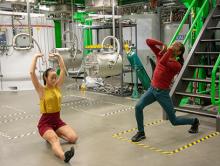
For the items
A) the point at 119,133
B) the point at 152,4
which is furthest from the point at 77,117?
the point at 152,4

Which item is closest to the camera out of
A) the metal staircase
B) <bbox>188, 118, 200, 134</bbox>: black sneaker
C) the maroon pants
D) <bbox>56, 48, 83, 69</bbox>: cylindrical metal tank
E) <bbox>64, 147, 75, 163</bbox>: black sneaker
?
<bbox>64, 147, 75, 163</bbox>: black sneaker

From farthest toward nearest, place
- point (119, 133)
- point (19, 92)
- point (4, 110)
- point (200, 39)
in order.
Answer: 1. point (19, 92)
2. point (4, 110)
3. point (200, 39)
4. point (119, 133)

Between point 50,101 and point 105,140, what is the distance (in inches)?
48.1

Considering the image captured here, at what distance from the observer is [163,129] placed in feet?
19.1

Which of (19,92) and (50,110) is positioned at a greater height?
(50,110)

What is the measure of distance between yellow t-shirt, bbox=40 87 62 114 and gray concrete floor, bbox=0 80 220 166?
668 mm

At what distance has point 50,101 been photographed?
4961 mm

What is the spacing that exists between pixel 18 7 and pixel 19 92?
12.2 ft

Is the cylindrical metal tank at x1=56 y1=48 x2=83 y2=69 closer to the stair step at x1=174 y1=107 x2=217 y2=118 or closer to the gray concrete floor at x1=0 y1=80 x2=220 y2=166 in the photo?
the gray concrete floor at x1=0 y1=80 x2=220 y2=166

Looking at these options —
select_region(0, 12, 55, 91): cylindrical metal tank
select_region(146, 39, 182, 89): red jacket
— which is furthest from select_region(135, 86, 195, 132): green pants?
select_region(0, 12, 55, 91): cylindrical metal tank

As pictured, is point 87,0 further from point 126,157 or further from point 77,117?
point 126,157

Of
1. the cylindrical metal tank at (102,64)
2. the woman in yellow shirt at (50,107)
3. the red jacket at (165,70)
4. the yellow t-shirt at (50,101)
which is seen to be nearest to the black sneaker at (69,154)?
the woman in yellow shirt at (50,107)

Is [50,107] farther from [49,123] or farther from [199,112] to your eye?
[199,112]

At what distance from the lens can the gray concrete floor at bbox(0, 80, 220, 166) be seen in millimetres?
4398
